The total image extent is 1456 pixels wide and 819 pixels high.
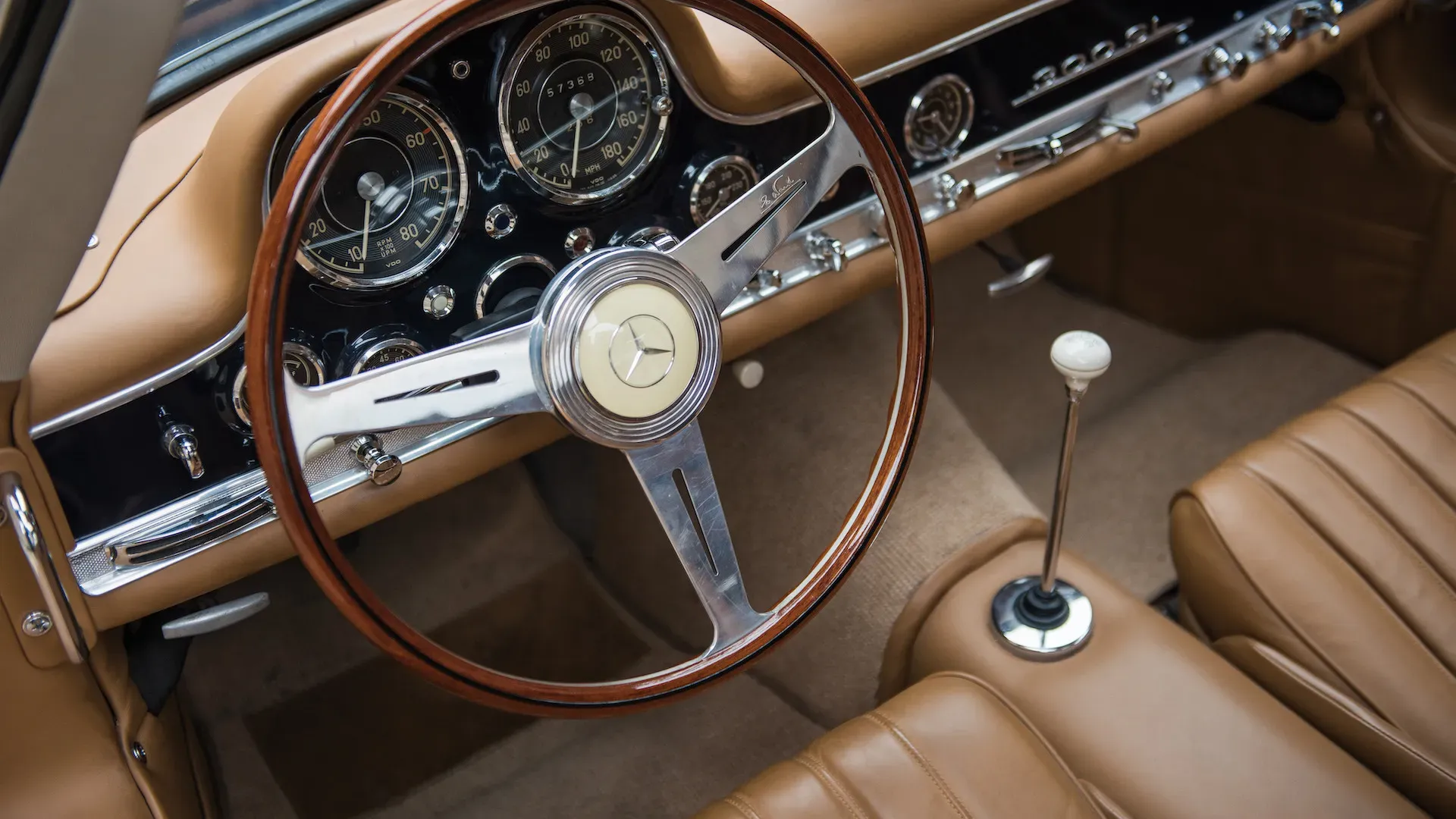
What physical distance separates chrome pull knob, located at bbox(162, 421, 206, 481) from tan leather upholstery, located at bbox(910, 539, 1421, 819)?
2.63 feet

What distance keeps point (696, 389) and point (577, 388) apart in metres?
0.12

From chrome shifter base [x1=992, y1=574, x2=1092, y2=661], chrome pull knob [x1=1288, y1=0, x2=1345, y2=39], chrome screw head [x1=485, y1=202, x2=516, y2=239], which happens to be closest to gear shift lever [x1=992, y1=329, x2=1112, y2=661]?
chrome shifter base [x1=992, y1=574, x2=1092, y2=661]

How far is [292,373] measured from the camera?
1054 mm

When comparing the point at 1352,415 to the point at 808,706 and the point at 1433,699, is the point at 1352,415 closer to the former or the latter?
the point at 1433,699

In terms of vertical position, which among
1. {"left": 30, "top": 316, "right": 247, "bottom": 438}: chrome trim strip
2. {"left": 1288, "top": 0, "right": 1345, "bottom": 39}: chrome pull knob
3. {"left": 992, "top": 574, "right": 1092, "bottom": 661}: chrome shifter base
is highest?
{"left": 30, "top": 316, "right": 247, "bottom": 438}: chrome trim strip

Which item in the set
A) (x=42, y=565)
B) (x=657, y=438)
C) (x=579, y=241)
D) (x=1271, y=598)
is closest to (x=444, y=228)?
(x=579, y=241)

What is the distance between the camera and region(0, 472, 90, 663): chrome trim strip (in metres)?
Answer: 0.94

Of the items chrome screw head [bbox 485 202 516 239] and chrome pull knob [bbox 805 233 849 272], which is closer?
chrome screw head [bbox 485 202 516 239]

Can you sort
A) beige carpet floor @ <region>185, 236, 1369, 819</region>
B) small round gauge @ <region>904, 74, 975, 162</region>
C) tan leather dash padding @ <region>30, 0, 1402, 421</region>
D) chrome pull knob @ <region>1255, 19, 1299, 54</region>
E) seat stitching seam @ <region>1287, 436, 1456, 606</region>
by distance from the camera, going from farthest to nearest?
chrome pull knob @ <region>1255, 19, 1299, 54</region>, beige carpet floor @ <region>185, 236, 1369, 819</region>, small round gauge @ <region>904, 74, 975, 162</region>, seat stitching seam @ <region>1287, 436, 1456, 606</region>, tan leather dash padding @ <region>30, 0, 1402, 421</region>

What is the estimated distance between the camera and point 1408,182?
1872 millimetres

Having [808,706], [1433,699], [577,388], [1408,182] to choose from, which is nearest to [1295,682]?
[1433,699]

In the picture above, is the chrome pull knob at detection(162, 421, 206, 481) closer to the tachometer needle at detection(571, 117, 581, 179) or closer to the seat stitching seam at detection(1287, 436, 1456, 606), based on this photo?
the tachometer needle at detection(571, 117, 581, 179)

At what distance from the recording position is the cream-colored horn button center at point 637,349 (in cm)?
97

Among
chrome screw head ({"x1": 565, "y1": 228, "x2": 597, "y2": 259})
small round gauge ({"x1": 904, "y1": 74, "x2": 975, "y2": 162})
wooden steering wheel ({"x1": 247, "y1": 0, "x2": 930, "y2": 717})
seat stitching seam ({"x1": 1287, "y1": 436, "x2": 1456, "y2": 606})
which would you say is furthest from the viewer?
small round gauge ({"x1": 904, "y1": 74, "x2": 975, "y2": 162})
